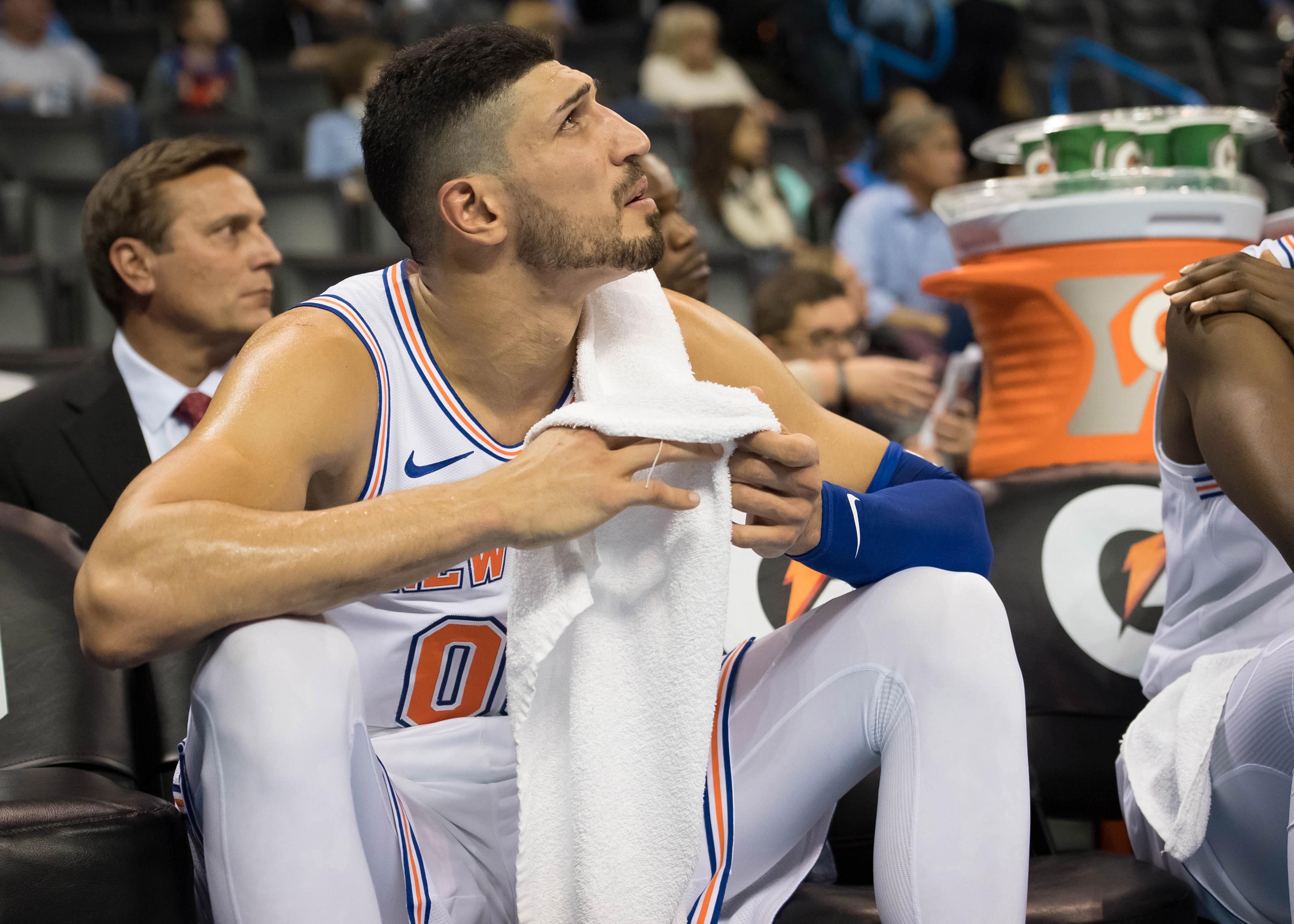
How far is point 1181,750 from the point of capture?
168 centimetres

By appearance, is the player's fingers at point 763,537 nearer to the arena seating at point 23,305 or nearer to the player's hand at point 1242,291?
the player's hand at point 1242,291

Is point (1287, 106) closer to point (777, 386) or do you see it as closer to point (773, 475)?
point (777, 386)

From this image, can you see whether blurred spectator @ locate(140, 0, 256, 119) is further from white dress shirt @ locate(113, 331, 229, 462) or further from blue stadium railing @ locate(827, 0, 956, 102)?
white dress shirt @ locate(113, 331, 229, 462)

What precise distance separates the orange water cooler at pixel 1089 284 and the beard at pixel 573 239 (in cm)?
122

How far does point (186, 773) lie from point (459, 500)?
1.37 feet

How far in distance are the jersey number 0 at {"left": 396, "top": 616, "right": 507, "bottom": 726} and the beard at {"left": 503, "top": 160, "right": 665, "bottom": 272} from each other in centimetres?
43

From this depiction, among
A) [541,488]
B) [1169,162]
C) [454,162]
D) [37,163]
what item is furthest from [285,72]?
[541,488]

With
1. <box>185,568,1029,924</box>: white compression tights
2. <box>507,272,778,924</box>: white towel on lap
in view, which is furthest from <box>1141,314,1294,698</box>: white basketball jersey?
<box>507,272,778,924</box>: white towel on lap

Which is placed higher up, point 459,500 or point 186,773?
point 459,500

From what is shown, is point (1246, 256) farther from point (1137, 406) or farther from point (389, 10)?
point (389, 10)

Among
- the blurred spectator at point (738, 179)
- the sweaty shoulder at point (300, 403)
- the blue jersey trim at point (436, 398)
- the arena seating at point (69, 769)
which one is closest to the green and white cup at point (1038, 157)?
the blue jersey trim at point (436, 398)

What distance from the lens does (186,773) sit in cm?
139

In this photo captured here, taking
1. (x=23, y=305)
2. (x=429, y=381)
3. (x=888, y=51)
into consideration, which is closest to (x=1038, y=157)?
(x=429, y=381)

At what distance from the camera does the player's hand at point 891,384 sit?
2.85 metres
